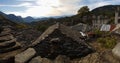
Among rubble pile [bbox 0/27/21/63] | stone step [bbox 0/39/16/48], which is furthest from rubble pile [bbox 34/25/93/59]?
stone step [bbox 0/39/16/48]

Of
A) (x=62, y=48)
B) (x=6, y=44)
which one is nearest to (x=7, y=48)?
(x=6, y=44)

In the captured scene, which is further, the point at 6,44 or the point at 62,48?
the point at 6,44


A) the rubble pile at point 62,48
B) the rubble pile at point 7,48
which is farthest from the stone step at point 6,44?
the rubble pile at point 62,48

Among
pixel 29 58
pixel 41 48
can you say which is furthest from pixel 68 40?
pixel 29 58

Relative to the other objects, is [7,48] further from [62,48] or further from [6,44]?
[62,48]

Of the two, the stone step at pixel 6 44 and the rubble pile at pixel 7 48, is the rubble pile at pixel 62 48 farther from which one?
the stone step at pixel 6 44

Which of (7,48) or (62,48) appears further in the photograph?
(7,48)

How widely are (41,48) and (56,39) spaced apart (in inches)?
23.3

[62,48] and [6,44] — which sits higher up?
[6,44]

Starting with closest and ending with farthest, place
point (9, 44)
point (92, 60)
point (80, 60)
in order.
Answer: point (92, 60)
point (80, 60)
point (9, 44)

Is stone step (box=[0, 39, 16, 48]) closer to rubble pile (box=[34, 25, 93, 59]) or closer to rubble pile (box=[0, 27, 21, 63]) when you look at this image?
rubble pile (box=[0, 27, 21, 63])

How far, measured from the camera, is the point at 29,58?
8305 mm

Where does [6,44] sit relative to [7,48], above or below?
above

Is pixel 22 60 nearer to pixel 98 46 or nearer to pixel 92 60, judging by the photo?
pixel 92 60
